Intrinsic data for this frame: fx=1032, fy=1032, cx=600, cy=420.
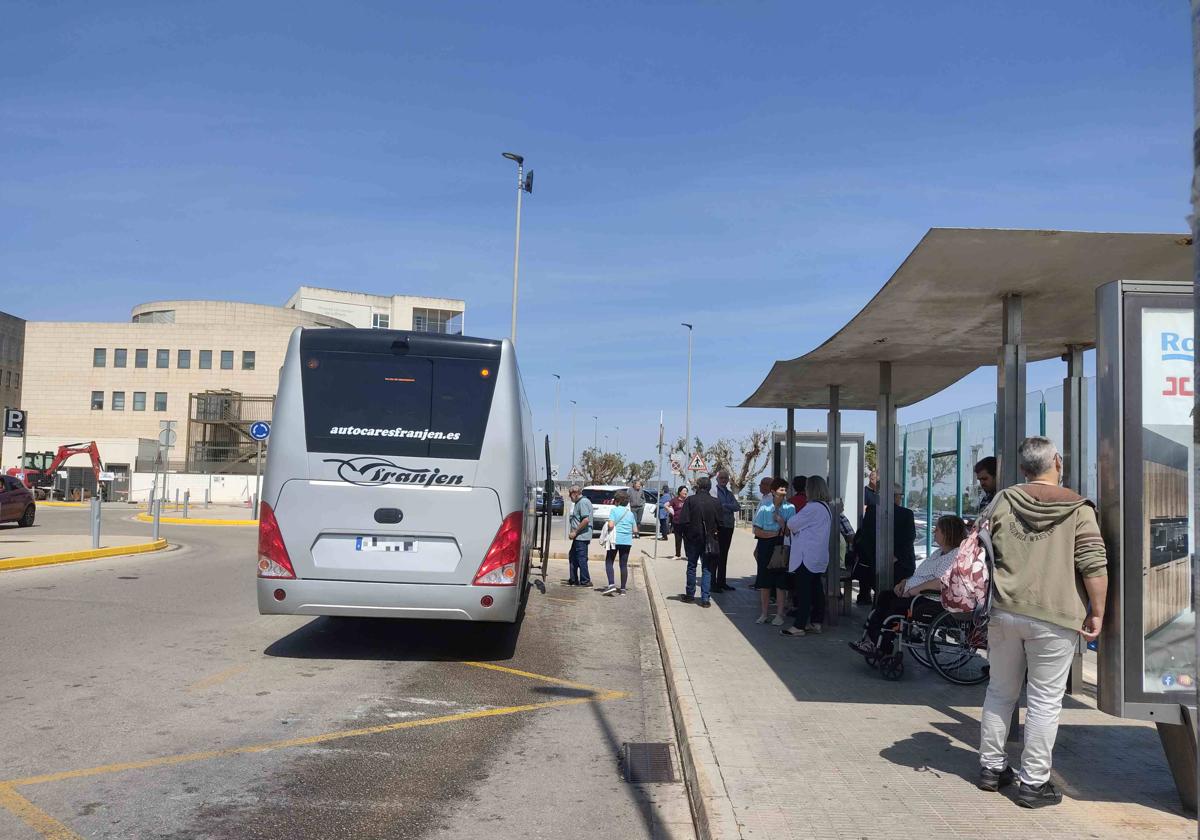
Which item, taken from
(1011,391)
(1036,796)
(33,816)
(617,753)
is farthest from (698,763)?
(1011,391)

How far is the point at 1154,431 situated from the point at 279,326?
69406 millimetres

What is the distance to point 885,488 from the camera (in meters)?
11.2

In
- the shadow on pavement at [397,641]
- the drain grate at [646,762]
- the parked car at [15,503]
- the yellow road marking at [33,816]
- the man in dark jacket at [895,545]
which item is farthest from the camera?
the parked car at [15,503]

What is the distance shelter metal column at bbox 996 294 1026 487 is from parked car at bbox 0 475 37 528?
2592 cm

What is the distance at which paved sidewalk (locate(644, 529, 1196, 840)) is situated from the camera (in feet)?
15.8

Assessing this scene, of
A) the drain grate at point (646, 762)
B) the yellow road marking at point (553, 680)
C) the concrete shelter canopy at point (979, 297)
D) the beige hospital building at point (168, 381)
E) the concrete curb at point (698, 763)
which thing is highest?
the beige hospital building at point (168, 381)

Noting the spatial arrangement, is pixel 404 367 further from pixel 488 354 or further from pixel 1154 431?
pixel 1154 431

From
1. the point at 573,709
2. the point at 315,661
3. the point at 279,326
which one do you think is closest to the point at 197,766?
the point at 573,709

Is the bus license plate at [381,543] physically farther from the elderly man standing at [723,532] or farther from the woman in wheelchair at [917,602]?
the elderly man standing at [723,532]

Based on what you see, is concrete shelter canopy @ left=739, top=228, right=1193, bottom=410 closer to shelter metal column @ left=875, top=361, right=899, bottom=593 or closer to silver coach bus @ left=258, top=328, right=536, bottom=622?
shelter metal column @ left=875, top=361, right=899, bottom=593

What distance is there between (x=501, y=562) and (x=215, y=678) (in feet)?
8.40

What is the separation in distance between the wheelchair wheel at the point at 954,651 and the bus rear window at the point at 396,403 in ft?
14.2

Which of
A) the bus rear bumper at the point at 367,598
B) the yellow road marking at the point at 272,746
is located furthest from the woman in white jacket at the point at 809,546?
the yellow road marking at the point at 272,746

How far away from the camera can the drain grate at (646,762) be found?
20.0ft
